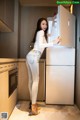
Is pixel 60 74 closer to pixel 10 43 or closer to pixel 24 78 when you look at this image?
pixel 24 78

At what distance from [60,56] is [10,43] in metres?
0.98

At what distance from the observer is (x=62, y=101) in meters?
2.85

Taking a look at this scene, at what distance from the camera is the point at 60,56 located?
2.81m

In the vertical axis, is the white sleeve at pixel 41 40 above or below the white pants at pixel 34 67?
above

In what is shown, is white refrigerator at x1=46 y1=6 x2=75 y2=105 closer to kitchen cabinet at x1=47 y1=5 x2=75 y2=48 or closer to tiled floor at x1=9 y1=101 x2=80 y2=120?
kitchen cabinet at x1=47 y1=5 x2=75 y2=48

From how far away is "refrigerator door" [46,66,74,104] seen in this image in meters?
2.83

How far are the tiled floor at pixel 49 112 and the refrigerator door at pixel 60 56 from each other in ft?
2.36

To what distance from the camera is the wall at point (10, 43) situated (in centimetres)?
314

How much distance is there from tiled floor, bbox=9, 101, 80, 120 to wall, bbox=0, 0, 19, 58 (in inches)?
36.6

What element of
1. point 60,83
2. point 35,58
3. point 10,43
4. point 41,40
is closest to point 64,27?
point 41,40

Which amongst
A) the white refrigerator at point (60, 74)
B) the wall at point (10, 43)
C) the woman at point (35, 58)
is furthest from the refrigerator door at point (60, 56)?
the wall at point (10, 43)

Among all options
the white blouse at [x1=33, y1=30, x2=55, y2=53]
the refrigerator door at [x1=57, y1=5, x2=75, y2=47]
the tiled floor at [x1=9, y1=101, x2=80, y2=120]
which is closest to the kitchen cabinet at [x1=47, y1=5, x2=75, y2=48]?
the refrigerator door at [x1=57, y1=5, x2=75, y2=47]

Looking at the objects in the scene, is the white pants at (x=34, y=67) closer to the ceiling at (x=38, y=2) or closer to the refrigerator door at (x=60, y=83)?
the refrigerator door at (x=60, y=83)

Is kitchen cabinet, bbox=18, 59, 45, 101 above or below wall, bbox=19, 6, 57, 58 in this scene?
below
